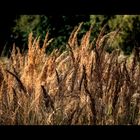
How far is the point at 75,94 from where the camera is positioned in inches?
93.6

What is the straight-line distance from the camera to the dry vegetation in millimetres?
2316

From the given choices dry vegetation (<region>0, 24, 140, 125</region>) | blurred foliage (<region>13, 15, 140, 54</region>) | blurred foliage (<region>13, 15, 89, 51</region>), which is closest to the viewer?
dry vegetation (<region>0, 24, 140, 125</region>)

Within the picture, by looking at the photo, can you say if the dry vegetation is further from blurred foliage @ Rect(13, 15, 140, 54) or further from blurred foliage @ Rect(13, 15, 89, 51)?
blurred foliage @ Rect(13, 15, 89, 51)

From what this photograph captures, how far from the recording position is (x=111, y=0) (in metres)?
1.56

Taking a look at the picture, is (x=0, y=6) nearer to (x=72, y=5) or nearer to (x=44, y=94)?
(x=72, y=5)

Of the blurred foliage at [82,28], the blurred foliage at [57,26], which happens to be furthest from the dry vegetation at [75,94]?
the blurred foliage at [57,26]

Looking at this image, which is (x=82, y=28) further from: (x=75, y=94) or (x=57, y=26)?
(x=75, y=94)

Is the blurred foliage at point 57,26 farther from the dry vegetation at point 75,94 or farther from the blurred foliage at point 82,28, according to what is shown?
the dry vegetation at point 75,94

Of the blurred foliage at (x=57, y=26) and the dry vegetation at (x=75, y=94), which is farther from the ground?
the blurred foliage at (x=57, y=26)

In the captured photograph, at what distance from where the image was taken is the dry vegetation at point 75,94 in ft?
7.60

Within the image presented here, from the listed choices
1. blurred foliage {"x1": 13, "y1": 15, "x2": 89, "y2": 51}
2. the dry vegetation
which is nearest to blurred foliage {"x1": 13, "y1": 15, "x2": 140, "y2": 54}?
blurred foliage {"x1": 13, "y1": 15, "x2": 89, "y2": 51}
